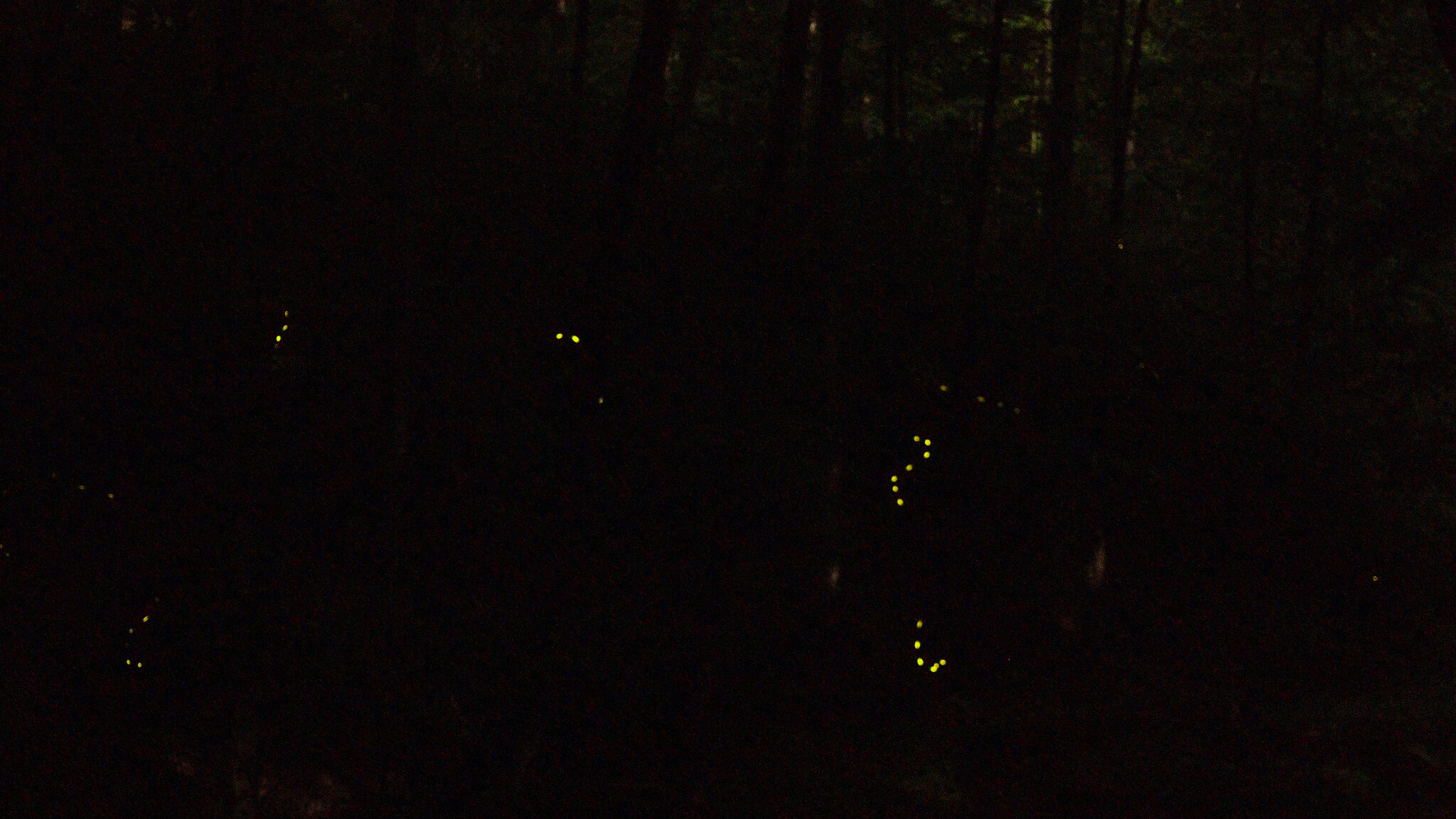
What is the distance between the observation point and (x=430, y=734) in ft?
34.2

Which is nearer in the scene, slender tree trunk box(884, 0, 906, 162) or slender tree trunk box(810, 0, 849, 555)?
slender tree trunk box(810, 0, 849, 555)

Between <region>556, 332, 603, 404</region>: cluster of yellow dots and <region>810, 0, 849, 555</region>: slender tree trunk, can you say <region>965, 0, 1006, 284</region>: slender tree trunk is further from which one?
<region>556, 332, 603, 404</region>: cluster of yellow dots

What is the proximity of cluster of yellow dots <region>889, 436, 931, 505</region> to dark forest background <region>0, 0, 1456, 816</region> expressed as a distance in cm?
9

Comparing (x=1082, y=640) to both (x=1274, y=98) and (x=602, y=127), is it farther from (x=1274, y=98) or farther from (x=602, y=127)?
(x=1274, y=98)

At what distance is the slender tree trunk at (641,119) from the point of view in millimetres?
13031

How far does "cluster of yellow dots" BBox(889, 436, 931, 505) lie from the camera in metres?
15.8

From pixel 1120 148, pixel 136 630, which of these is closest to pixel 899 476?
pixel 136 630

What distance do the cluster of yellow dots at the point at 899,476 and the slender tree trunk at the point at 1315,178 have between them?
8.91m

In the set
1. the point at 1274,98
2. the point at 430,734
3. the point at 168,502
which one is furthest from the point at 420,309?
the point at 1274,98

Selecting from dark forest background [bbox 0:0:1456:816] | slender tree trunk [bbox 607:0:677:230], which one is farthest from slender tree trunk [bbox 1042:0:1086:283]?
slender tree trunk [bbox 607:0:677:230]

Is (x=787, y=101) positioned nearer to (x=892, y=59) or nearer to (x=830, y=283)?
(x=892, y=59)

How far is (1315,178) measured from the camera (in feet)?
71.9

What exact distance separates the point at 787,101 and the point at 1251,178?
11376mm

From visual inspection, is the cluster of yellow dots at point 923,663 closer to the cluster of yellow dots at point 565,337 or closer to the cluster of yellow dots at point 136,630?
the cluster of yellow dots at point 565,337
